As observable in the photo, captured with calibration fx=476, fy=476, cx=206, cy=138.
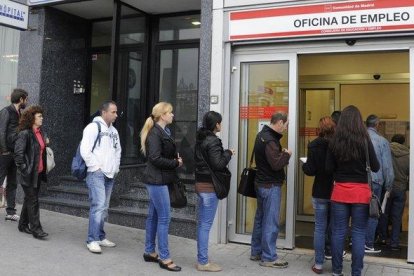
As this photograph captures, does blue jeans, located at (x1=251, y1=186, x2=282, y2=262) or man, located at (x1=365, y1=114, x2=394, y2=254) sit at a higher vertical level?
man, located at (x1=365, y1=114, x2=394, y2=254)

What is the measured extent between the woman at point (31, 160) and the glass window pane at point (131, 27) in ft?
9.02

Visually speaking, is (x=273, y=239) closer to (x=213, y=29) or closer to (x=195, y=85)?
(x=213, y=29)

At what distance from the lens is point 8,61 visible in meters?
9.03

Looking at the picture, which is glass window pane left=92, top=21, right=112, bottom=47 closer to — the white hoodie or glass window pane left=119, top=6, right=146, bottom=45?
glass window pane left=119, top=6, right=146, bottom=45

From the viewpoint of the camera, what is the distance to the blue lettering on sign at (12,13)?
7.62 meters

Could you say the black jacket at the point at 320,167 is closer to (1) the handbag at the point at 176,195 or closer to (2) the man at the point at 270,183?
(2) the man at the point at 270,183

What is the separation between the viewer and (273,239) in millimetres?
5398

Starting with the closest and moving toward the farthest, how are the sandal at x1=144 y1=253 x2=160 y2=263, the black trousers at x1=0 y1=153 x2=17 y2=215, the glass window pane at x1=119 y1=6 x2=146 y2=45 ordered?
the sandal at x1=144 y1=253 x2=160 y2=263 → the black trousers at x1=0 y1=153 x2=17 y2=215 → the glass window pane at x1=119 y1=6 x2=146 y2=45

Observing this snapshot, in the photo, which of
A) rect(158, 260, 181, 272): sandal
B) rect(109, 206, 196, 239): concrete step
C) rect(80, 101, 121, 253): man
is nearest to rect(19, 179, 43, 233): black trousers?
rect(80, 101, 121, 253): man

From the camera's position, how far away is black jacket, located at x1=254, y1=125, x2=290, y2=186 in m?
5.23

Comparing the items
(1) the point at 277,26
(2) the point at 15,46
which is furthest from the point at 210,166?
(2) the point at 15,46

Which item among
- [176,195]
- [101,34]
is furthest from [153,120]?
[101,34]

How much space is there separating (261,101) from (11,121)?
3549 mm

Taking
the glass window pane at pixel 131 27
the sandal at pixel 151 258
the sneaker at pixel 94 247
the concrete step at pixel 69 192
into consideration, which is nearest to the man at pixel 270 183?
the sandal at pixel 151 258
